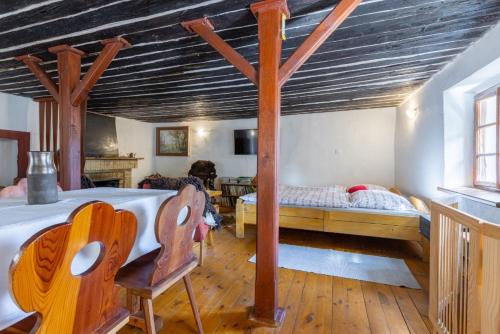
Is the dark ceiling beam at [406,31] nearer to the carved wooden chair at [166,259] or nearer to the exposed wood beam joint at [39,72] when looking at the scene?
the carved wooden chair at [166,259]

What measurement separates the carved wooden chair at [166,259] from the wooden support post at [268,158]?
47 cm

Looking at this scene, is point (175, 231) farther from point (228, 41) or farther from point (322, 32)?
point (228, 41)

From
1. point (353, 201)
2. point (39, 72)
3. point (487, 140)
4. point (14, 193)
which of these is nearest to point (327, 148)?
point (353, 201)

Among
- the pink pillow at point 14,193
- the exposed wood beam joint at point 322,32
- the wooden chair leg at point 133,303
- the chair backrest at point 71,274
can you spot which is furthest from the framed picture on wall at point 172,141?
the chair backrest at point 71,274

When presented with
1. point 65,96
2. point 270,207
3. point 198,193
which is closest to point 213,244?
point 270,207

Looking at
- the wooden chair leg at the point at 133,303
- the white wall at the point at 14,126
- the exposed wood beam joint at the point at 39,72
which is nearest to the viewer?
the wooden chair leg at the point at 133,303

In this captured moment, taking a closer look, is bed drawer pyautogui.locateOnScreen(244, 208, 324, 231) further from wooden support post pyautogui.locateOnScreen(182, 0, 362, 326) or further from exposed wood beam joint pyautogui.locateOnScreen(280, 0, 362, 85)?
exposed wood beam joint pyautogui.locateOnScreen(280, 0, 362, 85)

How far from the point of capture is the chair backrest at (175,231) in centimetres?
113

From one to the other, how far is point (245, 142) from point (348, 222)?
3.29 metres

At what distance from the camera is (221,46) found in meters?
1.81

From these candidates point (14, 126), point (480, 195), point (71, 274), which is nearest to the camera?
point (71, 274)

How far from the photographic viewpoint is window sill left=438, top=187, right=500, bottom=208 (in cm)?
203

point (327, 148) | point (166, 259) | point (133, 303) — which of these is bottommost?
point (133, 303)

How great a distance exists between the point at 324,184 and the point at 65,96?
4.59m
